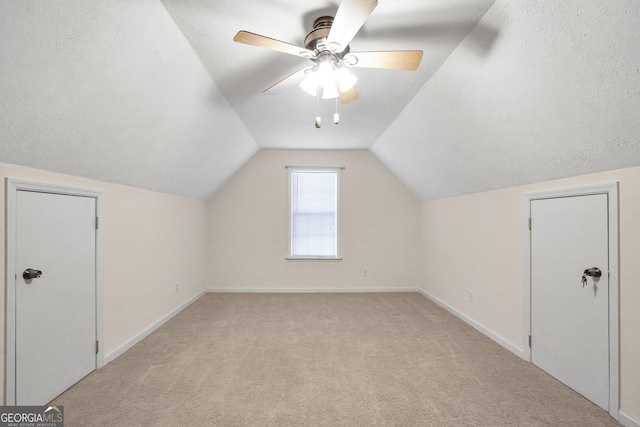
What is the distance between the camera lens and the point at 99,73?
6.21 ft

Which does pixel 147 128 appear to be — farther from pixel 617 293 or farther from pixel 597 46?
pixel 617 293

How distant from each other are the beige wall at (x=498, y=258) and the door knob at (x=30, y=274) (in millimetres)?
3870

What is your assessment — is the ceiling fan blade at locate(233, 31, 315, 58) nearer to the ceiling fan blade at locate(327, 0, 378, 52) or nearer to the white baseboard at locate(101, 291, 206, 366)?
the ceiling fan blade at locate(327, 0, 378, 52)

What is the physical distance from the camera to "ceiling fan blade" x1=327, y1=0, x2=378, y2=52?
4.74 ft

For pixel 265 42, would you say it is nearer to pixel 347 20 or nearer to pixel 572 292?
pixel 347 20

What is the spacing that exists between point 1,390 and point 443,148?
4.11 m

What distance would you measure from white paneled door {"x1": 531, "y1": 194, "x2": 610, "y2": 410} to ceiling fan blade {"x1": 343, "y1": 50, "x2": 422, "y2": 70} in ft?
5.53

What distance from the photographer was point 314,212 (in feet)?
19.1

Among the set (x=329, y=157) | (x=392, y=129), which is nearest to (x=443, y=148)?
(x=392, y=129)

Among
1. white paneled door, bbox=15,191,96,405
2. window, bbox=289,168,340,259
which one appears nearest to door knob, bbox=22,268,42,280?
white paneled door, bbox=15,191,96,405

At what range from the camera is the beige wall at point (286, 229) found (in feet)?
18.7

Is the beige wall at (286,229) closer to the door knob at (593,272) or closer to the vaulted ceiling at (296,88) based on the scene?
the vaulted ceiling at (296,88)

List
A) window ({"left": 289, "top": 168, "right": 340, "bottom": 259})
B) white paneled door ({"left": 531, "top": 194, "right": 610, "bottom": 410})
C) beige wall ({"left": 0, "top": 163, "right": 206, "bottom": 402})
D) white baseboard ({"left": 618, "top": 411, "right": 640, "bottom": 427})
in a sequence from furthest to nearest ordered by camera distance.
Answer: window ({"left": 289, "top": 168, "right": 340, "bottom": 259})
beige wall ({"left": 0, "top": 163, "right": 206, "bottom": 402})
white paneled door ({"left": 531, "top": 194, "right": 610, "bottom": 410})
white baseboard ({"left": 618, "top": 411, "right": 640, "bottom": 427})

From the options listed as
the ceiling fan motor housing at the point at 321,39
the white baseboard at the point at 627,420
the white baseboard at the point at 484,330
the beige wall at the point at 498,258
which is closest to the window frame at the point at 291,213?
the beige wall at the point at 498,258
